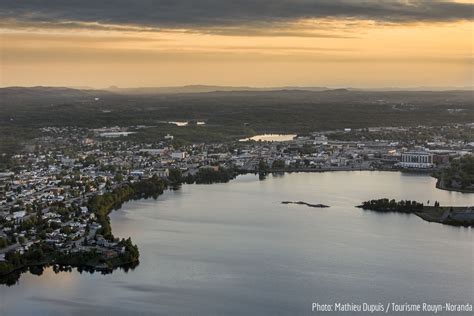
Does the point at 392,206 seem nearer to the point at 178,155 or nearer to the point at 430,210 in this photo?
the point at 430,210

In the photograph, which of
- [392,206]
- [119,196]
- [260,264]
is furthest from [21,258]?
[392,206]

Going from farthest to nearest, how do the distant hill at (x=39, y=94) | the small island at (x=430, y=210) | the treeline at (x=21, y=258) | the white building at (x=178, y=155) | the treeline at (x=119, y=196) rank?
1. the distant hill at (x=39, y=94)
2. the white building at (x=178, y=155)
3. the small island at (x=430, y=210)
4. the treeline at (x=119, y=196)
5. the treeline at (x=21, y=258)

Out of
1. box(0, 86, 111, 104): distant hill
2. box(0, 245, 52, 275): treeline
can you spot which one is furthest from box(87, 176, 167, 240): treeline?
box(0, 86, 111, 104): distant hill

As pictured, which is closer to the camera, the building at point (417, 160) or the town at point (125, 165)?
the town at point (125, 165)

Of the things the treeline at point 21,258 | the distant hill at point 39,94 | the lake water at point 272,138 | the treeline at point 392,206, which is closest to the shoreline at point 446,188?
the treeline at point 392,206

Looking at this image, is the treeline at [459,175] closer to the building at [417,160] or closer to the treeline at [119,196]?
the building at [417,160]

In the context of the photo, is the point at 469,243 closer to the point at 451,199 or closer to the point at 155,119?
the point at 451,199

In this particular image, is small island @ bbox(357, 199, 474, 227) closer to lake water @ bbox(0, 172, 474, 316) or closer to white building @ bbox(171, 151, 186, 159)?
lake water @ bbox(0, 172, 474, 316)
